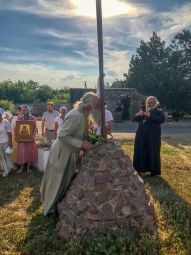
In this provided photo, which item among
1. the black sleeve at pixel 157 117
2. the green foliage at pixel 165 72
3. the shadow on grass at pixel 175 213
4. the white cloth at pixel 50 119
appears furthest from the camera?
the green foliage at pixel 165 72

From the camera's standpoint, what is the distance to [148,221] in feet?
18.7

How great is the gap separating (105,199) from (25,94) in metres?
58.3

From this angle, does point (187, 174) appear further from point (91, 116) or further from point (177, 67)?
point (177, 67)

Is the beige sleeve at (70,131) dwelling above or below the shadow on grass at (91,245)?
above

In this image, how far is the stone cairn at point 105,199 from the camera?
18.4 feet

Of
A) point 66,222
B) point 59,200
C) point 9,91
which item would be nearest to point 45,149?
point 59,200

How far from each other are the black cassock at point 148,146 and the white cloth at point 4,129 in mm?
3249

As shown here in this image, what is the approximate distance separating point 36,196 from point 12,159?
3281 mm

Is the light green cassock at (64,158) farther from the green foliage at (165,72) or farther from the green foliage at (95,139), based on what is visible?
the green foliage at (165,72)

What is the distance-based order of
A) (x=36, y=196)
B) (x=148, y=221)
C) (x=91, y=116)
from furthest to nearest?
1. (x=36, y=196)
2. (x=91, y=116)
3. (x=148, y=221)

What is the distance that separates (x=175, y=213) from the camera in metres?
6.76

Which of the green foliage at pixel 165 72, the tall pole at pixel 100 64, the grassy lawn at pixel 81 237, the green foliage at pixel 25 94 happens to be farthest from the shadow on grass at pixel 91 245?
the green foliage at pixel 25 94

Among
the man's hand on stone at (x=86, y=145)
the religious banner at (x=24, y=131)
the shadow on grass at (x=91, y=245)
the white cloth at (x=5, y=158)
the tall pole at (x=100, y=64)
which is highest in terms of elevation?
the tall pole at (x=100, y=64)

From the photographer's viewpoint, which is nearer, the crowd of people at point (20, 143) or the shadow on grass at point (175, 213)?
the shadow on grass at point (175, 213)
